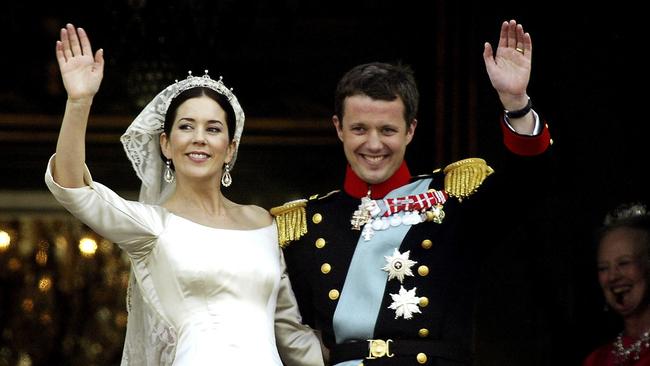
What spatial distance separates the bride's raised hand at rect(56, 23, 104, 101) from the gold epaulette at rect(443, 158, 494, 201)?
93cm

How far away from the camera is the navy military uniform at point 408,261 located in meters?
4.03

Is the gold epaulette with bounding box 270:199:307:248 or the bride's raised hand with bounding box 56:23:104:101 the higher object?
the bride's raised hand with bounding box 56:23:104:101

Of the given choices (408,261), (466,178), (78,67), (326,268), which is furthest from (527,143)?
(78,67)

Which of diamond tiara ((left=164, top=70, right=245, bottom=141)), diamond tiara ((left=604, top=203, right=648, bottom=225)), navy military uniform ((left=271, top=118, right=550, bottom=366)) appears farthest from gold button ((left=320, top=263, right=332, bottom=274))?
diamond tiara ((left=604, top=203, right=648, bottom=225))

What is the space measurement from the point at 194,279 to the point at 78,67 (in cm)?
61

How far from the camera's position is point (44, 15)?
600 centimetres

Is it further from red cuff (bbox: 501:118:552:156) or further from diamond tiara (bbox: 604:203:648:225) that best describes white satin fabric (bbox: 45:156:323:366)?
diamond tiara (bbox: 604:203:648:225)

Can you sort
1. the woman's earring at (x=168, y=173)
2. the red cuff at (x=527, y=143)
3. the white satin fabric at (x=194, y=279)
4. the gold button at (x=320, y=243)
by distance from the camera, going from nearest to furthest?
the red cuff at (x=527, y=143)
the white satin fabric at (x=194, y=279)
the gold button at (x=320, y=243)
the woman's earring at (x=168, y=173)

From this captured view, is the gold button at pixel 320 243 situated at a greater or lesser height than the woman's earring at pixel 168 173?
lesser

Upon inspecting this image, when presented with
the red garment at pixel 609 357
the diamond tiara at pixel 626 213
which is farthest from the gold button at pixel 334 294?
the diamond tiara at pixel 626 213

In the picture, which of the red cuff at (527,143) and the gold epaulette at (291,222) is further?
the gold epaulette at (291,222)

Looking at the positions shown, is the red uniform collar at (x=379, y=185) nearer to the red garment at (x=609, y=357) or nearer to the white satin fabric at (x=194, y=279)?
the white satin fabric at (x=194, y=279)

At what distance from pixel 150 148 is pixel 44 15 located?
179 centimetres

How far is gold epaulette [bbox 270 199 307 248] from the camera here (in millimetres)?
4266
